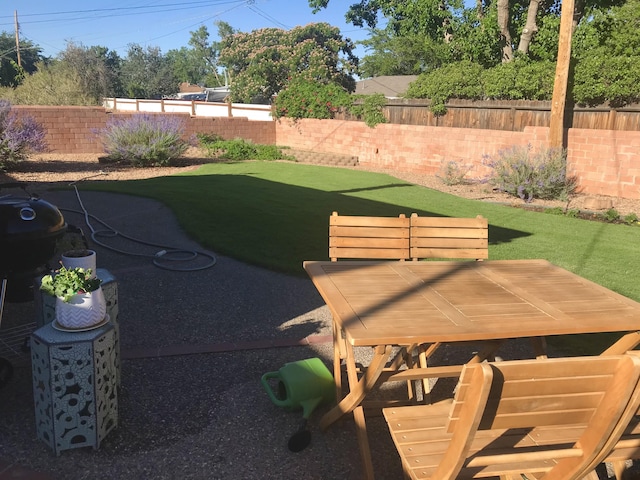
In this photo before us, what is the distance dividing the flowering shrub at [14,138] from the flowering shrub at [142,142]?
77.9 inches

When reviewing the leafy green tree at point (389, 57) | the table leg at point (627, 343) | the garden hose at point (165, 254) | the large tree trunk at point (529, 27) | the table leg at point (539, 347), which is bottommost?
the garden hose at point (165, 254)

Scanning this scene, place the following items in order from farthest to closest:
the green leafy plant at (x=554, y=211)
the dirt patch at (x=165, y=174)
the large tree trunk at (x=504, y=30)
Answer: the large tree trunk at (x=504, y=30) → the dirt patch at (x=165, y=174) → the green leafy plant at (x=554, y=211)

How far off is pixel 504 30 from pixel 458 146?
6.55 metres

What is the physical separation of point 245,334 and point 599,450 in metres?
3.15

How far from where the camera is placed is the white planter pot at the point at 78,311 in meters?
2.81

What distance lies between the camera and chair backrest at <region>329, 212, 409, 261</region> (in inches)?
157

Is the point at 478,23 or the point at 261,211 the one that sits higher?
the point at 478,23

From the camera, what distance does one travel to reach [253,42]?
1809 inches

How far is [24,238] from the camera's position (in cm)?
391

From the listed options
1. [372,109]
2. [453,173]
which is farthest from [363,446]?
[372,109]

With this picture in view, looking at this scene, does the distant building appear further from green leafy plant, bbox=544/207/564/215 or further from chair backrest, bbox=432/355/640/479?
chair backrest, bbox=432/355/640/479

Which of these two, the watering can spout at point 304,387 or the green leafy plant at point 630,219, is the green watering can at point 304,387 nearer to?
the watering can spout at point 304,387

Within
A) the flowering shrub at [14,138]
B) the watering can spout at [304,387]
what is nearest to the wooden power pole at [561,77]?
the watering can spout at [304,387]

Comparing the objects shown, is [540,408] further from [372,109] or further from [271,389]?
[372,109]
